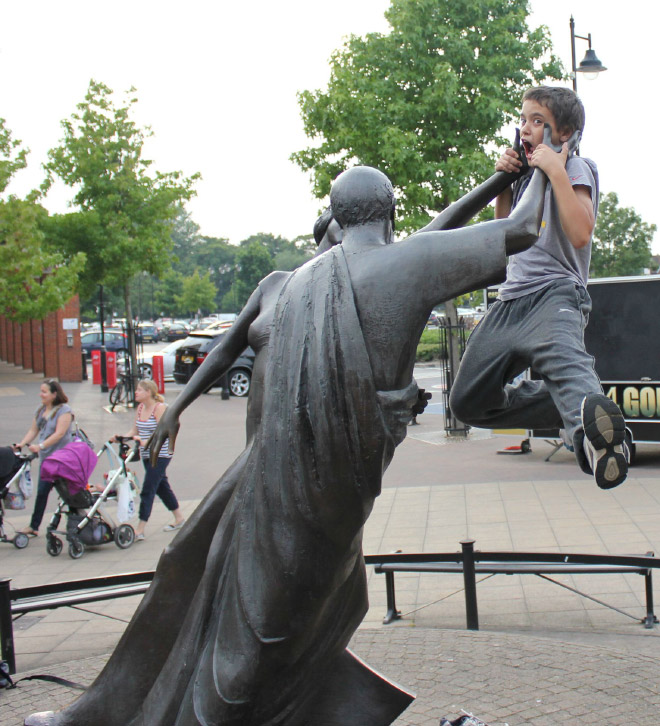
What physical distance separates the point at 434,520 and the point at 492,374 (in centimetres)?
610

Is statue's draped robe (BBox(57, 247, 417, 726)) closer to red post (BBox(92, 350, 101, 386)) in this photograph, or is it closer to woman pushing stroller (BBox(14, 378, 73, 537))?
woman pushing stroller (BBox(14, 378, 73, 537))

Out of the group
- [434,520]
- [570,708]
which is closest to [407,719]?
[570,708]

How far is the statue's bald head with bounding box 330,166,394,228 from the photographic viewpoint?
2758 mm

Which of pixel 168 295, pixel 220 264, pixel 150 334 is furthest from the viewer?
pixel 220 264

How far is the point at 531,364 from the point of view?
3.07 meters

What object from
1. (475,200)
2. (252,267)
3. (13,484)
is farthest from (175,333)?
(475,200)

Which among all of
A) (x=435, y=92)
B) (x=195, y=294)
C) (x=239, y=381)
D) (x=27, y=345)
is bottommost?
(x=239, y=381)

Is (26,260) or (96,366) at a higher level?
(26,260)

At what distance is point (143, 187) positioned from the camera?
24031 millimetres

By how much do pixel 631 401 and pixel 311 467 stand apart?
33.3ft

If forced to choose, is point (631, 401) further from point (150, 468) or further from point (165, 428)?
point (165, 428)

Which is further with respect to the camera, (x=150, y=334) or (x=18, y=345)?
(x=150, y=334)

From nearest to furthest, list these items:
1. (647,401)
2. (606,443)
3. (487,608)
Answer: (606,443)
(487,608)
(647,401)

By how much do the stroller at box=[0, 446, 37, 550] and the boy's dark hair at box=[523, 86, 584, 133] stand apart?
730cm
